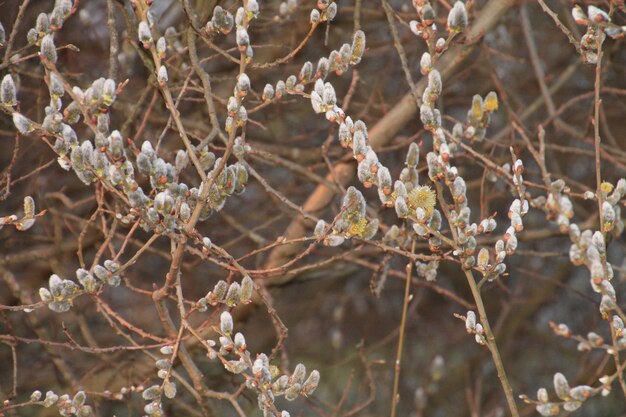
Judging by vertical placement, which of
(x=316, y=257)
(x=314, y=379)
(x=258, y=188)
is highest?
(x=314, y=379)

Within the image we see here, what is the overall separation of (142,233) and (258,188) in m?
0.86

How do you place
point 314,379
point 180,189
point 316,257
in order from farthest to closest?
point 316,257 → point 314,379 → point 180,189

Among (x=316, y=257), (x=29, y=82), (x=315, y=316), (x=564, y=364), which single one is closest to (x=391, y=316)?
(x=315, y=316)

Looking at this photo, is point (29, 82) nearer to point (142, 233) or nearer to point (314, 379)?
point (142, 233)

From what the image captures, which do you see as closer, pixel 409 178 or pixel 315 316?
pixel 409 178

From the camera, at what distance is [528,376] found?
617 cm

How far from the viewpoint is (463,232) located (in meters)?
1.88

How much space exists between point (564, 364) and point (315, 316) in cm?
199

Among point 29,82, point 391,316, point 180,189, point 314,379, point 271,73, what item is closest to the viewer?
point 180,189

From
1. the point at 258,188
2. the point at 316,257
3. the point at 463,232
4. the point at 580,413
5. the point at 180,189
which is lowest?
the point at 580,413

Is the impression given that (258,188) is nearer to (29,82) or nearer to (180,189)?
(29,82)

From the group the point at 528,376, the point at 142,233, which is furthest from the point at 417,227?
the point at 528,376

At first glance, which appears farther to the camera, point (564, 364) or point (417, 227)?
point (564, 364)

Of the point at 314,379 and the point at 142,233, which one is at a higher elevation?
the point at 314,379
